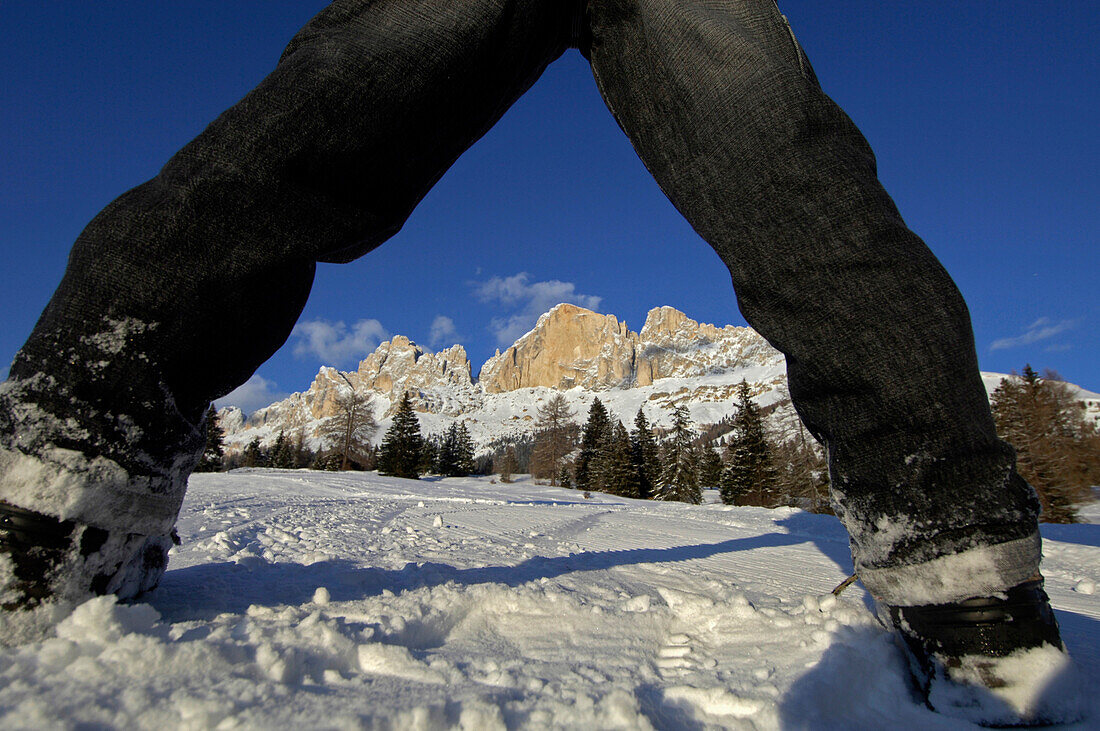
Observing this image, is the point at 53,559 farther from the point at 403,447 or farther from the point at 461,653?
the point at 403,447

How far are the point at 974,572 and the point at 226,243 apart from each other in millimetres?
865

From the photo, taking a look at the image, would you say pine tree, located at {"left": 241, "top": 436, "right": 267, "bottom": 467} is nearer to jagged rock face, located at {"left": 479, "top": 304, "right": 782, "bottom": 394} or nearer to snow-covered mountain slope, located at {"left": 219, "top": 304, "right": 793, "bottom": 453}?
snow-covered mountain slope, located at {"left": 219, "top": 304, "right": 793, "bottom": 453}

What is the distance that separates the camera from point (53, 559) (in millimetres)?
517

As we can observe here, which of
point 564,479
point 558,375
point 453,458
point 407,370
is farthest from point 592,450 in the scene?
point 407,370

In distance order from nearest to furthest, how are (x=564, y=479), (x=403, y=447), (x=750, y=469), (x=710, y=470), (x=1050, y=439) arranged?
(x=1050, y=439) → (x=750, y=469) → (x=403, y=447) → (x=710, y=470) → (x=564, y=479)

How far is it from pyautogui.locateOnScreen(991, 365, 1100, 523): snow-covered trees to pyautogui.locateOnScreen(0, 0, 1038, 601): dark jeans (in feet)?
53.3

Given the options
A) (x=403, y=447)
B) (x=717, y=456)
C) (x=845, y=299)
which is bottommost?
(x=845, y=299)

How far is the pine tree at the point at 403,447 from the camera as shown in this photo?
80.0 ft

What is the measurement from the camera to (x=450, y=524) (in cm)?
186

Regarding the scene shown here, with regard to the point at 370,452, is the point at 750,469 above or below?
below

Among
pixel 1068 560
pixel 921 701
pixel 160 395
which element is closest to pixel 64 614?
pixel 160 395

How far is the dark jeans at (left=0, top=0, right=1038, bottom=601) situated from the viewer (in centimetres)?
55

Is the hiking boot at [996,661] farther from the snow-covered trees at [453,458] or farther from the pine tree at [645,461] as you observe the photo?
the snow-covered trees at [453,458]

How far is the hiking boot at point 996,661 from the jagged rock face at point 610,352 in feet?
335
